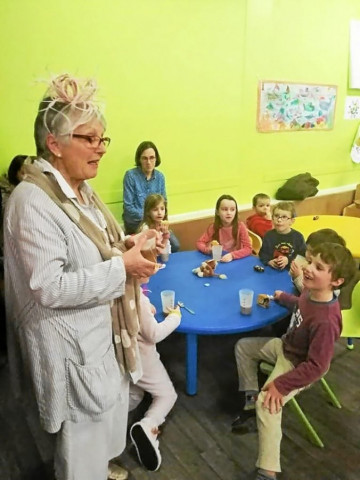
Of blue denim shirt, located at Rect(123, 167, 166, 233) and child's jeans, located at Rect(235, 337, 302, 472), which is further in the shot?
blue denim shirt, located at Rect(123, 167, 166, 233)

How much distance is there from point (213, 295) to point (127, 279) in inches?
Result: 36.5

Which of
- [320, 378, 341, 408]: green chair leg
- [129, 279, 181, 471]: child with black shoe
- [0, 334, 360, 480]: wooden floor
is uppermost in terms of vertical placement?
[129, 279, 181, 471]: child with black shoe

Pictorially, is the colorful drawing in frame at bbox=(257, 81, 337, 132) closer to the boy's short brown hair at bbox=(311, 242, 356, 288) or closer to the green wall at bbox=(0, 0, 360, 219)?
the green wall at bbox=(0, 0, 360, 219)

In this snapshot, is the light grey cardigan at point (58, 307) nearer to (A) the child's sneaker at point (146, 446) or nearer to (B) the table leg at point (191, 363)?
(A) the child's sneaker at point (146, 446)

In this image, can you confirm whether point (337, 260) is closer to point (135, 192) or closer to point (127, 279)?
point (127, 279)

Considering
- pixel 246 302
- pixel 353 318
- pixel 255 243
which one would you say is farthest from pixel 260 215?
pixel 246 302

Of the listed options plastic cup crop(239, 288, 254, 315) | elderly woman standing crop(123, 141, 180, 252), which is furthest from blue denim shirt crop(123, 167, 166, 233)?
plastic cup crop(239, 288, 254, 315)

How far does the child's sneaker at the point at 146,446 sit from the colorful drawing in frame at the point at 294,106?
12.0 feet

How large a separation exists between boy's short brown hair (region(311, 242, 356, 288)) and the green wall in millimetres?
2492

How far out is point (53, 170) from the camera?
1.26 m

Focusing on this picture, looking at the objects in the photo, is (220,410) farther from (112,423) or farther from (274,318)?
(112,423)

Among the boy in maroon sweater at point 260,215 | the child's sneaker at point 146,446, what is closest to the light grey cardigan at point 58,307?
the child's sneaker at point 146,446

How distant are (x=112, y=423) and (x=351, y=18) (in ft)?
18.1

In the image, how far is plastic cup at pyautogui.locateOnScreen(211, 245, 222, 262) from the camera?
2.79 metres
